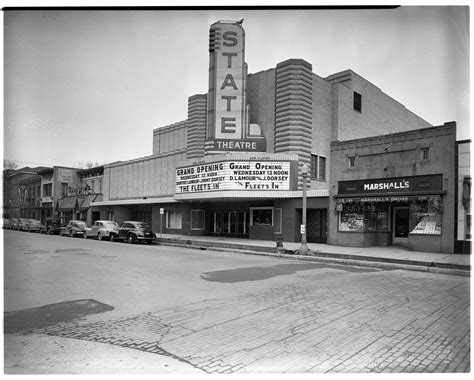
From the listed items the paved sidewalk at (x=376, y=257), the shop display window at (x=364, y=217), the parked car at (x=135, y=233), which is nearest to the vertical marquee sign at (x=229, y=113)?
the paved sidewalk at (x=376, y=257)

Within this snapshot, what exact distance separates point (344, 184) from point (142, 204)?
66.0 ft

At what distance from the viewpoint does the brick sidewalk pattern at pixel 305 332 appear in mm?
4391

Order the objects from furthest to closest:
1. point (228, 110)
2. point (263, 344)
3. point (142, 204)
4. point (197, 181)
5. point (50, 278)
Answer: point (142, 204) → point (197, 181) → point (228, 110) → point (50, 278) → point (263, 344)

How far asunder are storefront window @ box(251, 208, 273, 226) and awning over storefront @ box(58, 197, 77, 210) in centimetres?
2113

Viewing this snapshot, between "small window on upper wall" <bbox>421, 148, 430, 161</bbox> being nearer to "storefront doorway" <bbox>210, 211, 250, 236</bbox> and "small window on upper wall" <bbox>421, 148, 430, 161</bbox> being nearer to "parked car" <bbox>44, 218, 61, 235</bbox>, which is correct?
"storefront doorway" <bbox>210, 211, 250, 236</bbox>

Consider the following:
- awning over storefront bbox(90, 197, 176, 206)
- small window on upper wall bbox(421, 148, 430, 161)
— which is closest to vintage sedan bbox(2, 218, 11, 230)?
small window on upper wall bbox(421, 148, 430, 161)

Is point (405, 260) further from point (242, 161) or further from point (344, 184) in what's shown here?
point (242, 161)

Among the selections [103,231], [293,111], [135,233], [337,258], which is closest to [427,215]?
[337,258]

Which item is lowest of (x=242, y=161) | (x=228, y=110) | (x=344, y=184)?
(x=344, y=184)

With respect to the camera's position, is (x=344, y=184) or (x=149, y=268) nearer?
(x=149, y=268)

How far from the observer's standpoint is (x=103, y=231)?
26.8 m

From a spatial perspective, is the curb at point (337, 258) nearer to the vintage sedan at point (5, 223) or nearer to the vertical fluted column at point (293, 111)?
the vertical fluted column at point (293, 111)

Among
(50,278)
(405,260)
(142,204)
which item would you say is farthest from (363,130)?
(50,278)

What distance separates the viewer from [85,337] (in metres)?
5.28
